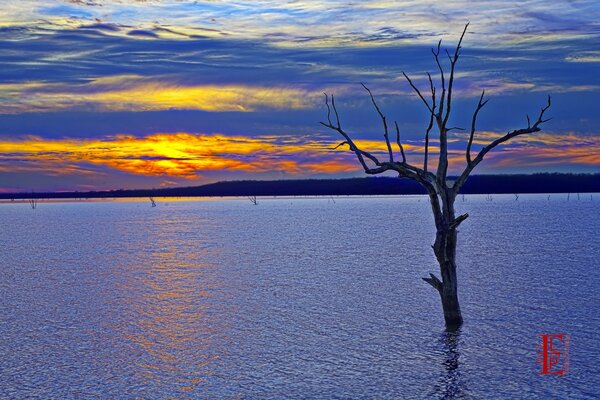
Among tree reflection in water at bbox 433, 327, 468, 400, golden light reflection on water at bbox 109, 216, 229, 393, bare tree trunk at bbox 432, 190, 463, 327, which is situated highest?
bare tree trunk at bbox 432, 190, 463, 327

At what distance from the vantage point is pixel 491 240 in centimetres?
8669

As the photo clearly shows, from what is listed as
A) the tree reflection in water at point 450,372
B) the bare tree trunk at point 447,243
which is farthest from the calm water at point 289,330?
the bare tree trunk at point 447,243

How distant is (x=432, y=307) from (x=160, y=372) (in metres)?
15.7

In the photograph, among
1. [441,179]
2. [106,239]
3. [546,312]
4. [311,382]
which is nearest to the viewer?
[311,382]

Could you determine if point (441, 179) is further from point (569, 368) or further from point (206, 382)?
point (206, 382)

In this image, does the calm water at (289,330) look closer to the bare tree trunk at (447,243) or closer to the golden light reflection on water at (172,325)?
the golden light reflection on water at (172,325)

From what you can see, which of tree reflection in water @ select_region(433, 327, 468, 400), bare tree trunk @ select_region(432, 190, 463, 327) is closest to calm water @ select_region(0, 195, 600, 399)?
tree reflection in water @ select_region(433, 327, 468, 400)

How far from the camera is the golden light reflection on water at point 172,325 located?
2342 cm

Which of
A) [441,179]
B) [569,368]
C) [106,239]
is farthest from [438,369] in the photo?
[106,239]

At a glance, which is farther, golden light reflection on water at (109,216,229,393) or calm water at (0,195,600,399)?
golden light reflection on water at (109,216,229,393)

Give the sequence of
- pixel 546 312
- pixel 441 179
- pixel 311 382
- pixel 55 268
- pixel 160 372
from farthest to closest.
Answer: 1. pixel 55 268
2. pixel 546 312
3. pixel 441 179
4. pixel 160 372
5. pixel 311 382

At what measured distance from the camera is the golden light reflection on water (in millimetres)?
23422

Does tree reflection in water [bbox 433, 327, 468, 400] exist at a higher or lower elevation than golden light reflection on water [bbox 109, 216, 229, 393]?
lower

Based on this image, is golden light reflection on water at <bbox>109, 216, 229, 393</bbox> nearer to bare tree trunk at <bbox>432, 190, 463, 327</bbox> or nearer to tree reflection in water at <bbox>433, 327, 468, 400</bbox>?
tree reflection in water at <bbox>433, 327, 468, 400</bbox>
